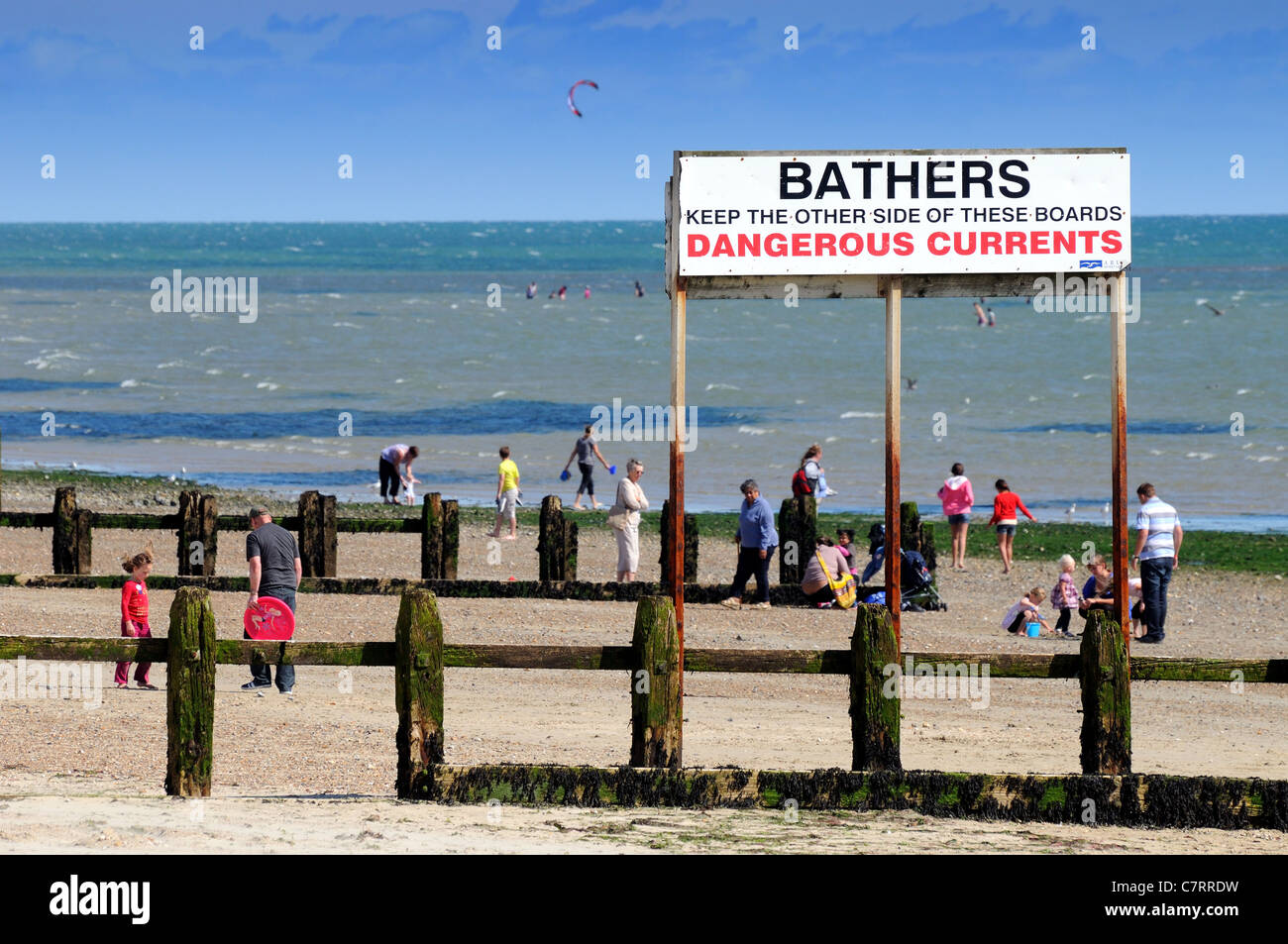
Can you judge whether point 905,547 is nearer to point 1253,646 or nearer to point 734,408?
point 1253,646

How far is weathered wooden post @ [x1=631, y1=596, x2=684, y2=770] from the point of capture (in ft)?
27.7

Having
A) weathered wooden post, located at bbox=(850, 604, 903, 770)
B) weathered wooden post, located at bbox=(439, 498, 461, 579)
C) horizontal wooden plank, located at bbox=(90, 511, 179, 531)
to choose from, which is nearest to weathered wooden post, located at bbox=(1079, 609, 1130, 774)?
weathered wooden post, located at bbox=(850, 604, 903, 770)

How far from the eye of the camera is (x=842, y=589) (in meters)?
17.8

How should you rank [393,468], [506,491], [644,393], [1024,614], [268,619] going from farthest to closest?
[644,393], [393,468], [506,491], [1024,614], [268,619]

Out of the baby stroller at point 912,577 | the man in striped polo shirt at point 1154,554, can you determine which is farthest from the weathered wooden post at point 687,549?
the man in striped polo shirt at point 1154,554

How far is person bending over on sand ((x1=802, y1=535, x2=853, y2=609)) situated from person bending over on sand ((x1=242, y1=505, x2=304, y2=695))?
250 inches

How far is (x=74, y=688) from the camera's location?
499 inches

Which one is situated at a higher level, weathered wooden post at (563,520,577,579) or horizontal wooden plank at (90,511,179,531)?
horizontal wooden plank at (90,511,179,531)

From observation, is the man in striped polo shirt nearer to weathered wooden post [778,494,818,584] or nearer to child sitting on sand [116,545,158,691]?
weathered wooden post [778,494,818,584]
